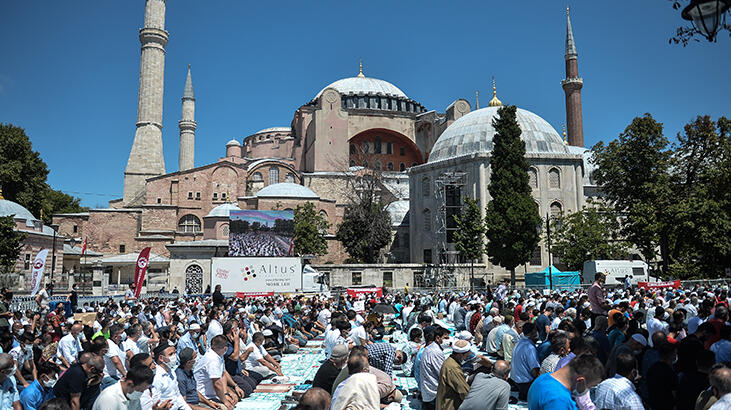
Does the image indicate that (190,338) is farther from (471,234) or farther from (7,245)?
(471,234)

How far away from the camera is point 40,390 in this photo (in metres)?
6.09

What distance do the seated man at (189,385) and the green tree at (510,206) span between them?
25.7 metres

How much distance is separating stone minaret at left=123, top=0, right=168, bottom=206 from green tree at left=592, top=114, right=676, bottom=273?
122ft

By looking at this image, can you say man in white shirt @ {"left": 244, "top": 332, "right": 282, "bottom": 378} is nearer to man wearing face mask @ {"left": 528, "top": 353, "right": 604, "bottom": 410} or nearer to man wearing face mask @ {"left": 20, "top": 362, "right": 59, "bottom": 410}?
man wearing face mask @ {"left": 20, "top": 362, "right": 59, "bottom": 410}

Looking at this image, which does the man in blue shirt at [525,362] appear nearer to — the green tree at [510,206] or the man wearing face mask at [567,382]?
the man wearing face mask at [567,382]

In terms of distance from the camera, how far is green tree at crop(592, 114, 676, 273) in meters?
28.1

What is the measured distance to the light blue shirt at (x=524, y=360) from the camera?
761 centimetres

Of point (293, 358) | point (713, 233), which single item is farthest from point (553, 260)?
point (293, 358)

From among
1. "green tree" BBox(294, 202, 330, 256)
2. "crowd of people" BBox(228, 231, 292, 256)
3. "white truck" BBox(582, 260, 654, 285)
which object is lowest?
"white truck" BBox(582, 260, 654, 285)

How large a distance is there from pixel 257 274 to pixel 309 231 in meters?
14.8

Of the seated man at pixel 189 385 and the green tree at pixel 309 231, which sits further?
the green tree at pixel 309 231

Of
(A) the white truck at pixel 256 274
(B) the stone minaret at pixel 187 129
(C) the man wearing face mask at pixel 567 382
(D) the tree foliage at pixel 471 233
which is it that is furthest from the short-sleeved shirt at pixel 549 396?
(B) the stone minaret at pixel 187 129

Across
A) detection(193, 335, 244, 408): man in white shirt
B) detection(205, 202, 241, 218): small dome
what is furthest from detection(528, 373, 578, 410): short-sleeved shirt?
detection(205, 202, 241, 218): small dome

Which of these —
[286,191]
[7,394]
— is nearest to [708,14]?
[7,394]
